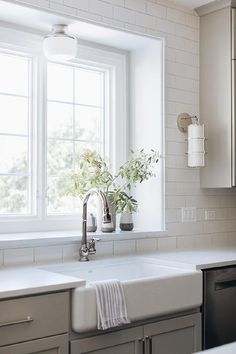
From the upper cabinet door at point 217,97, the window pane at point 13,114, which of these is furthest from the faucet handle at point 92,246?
the upper cabinet door at point 217,97

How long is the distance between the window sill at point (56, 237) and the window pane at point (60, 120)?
0.66 metres

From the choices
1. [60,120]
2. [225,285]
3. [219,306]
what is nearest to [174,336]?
[219,306]

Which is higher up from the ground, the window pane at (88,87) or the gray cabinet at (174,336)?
the window pane at (88,87)

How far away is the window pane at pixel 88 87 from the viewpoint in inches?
141

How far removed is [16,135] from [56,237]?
2.43 feet

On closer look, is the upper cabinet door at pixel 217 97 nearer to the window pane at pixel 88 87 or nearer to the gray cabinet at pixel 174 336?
the window pane at pixel 88 87

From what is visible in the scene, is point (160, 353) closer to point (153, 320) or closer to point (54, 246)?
point (153, 320)

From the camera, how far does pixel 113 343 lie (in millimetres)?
2428

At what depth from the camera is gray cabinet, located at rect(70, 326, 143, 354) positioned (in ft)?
7.57

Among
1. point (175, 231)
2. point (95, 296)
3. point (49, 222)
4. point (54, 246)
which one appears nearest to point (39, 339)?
point (95, 296)

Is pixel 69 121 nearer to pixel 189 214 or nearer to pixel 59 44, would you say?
pixel 59 44

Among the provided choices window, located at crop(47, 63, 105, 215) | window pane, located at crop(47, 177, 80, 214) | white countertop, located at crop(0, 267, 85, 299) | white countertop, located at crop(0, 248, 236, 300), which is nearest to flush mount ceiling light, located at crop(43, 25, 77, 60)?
window, located at crop(47, 63, 105, 215)

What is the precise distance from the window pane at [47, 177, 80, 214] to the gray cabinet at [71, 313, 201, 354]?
1127mm

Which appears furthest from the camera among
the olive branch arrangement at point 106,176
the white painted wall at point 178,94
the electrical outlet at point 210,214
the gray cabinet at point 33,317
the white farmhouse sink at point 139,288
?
the electrical outlet at point 210,214
